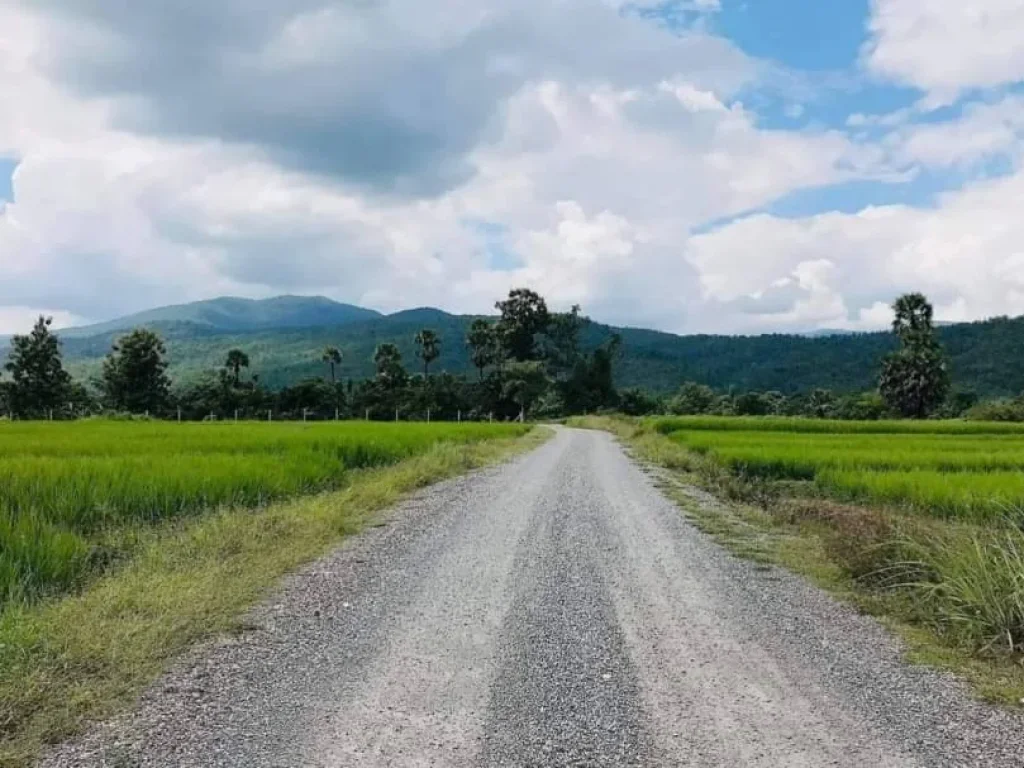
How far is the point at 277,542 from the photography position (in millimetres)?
10148

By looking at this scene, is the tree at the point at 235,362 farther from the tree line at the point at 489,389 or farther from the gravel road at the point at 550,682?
the gravel road at the point at 550,682

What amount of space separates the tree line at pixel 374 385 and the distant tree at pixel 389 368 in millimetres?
160

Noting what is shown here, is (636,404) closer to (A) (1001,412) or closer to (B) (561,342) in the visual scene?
(B) (561,342)

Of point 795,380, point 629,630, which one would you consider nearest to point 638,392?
point 795,380

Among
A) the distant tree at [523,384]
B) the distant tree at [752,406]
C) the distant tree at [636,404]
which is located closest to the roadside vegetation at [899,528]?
the distant tree at [523,384]

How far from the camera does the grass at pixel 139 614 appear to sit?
467cm

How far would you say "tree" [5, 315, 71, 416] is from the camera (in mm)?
67562

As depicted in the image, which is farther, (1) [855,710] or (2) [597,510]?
(2) [597,510]

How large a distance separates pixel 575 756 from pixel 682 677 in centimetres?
147

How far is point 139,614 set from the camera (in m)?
6.46

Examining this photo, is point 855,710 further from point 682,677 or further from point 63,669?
point 63,669

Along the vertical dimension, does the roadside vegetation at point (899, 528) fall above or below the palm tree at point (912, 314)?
below

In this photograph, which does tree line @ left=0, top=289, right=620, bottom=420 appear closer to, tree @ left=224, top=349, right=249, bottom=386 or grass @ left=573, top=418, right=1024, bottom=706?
tree @ left=224, top=349, right=249, bottom=386

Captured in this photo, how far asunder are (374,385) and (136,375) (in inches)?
928
